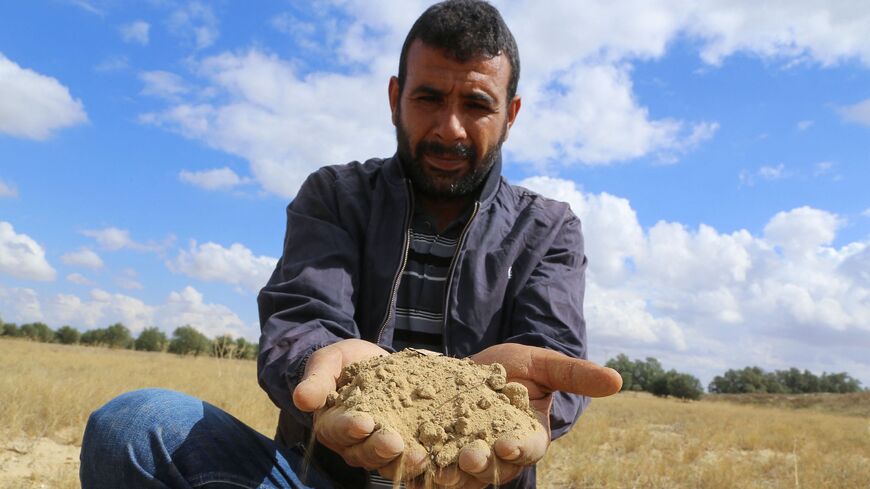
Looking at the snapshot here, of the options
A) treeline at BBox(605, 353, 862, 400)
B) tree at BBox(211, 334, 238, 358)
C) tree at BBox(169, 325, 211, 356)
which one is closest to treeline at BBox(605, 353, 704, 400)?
treeline at BBox(605, 353, 862, 400)

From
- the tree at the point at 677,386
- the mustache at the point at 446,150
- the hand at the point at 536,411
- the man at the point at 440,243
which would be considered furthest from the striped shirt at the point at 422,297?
the tree at the point at 677,386

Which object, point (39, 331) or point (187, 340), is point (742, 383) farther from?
point (39, 331)

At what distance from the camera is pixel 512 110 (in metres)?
2.75

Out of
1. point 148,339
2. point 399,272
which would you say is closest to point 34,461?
point 399,272

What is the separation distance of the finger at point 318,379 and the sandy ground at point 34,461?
2961 mm

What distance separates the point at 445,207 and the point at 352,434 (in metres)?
1.38

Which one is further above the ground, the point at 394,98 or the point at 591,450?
the point at 394,98

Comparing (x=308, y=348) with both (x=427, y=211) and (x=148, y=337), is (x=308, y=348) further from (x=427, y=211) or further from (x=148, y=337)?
(x=148, y=337)

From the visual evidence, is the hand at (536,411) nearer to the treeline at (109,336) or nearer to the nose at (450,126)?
the nose at (450,126)

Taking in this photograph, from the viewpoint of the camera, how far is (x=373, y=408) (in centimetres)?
159

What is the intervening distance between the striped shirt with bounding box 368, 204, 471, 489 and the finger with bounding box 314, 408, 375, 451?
0.78 meters

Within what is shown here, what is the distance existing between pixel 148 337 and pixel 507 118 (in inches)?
1546

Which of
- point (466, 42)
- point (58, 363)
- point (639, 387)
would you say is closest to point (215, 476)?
point (466, 42)

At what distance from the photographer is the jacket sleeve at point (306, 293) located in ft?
6.06
